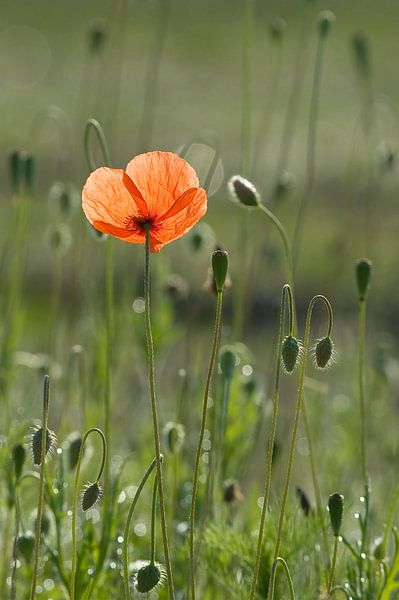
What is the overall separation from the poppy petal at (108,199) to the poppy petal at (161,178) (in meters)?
0.03

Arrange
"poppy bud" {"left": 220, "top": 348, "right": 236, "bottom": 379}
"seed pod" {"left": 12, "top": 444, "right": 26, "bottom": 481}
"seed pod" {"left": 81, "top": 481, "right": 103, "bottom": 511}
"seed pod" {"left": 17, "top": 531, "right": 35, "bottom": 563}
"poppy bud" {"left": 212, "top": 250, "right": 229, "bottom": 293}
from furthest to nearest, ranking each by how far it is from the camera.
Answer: "poppy bud" {"left": 220, "top": 348, "right": 236, "bottom": 379}
"seed pod" {"left": 17, "top": 531, "right": 35, "bottom": 563}
"seed pod" {"left": 12, "top": 444, "right": 26, "bottom": 481}
"seed pod" {"left": 81, "top": 481, "right": 103, "bottom": 511}
"poppy bud" {"left": 212, "top": 250, "right": 229, "bottom": 293}

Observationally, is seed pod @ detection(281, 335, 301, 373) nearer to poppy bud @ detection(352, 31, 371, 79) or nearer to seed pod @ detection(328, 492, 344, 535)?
seed pod @ detection(328, 492, 344, 535)

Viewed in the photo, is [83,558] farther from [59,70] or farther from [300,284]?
[59,70]

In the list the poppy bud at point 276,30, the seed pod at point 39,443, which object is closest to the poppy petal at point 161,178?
the seed pod at point 39,443

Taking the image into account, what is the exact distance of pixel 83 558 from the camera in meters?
2.50

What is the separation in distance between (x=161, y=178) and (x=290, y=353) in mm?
383

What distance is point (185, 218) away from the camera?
205cm

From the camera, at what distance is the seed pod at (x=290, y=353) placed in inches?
79.3

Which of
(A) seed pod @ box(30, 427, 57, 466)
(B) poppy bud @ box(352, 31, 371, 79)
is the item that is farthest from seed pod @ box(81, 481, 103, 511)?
(B) poppy bud @ box(352, 31, 371, 79)

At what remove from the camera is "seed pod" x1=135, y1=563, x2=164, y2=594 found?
204 centimetres

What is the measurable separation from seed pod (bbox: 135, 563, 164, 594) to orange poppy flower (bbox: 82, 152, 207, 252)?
0.58 m

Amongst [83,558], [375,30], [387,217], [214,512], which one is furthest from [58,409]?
[375,30]

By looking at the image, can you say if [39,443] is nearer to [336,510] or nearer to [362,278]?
[336,510]

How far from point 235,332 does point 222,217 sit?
29.7 feet
